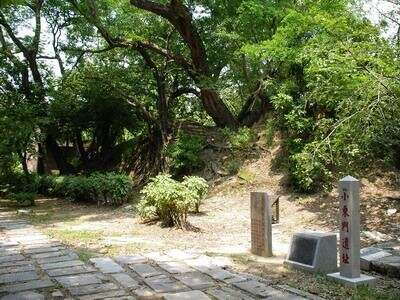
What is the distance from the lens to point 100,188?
14.8 meters

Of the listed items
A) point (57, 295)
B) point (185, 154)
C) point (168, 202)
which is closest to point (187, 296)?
point (57, 295)

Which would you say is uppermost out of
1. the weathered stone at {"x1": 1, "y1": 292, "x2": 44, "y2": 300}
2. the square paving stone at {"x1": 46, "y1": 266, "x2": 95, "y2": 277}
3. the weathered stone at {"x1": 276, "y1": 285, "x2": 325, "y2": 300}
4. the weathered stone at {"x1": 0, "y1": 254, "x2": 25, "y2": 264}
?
the weathered stone at {"x1": 0, "y1": 254, "x2": 25, "y2": 264}

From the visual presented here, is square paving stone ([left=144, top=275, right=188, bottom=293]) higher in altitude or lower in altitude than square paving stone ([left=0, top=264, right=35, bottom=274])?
lower

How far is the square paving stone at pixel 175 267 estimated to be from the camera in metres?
6.44

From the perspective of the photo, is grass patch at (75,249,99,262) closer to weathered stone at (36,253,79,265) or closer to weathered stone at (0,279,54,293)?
weathered stone at (36,253,79,265)

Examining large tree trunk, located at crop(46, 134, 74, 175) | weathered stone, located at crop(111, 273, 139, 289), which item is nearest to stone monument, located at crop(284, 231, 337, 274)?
weathered stone, located at crop(111, 273, 139, 289)

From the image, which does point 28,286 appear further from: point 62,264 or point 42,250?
point 42,250

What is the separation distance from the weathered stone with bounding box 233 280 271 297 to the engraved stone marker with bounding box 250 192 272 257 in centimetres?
180

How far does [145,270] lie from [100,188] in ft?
28.7

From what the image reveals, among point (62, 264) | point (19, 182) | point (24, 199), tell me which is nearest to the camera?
point (62, 264)

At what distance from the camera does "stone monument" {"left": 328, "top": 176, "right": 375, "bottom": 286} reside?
5961mm


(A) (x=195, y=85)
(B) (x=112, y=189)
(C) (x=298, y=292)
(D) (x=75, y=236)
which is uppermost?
(A) (x=195, y=85)

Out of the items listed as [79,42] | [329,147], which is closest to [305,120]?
[329,147]

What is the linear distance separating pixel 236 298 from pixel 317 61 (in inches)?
237
